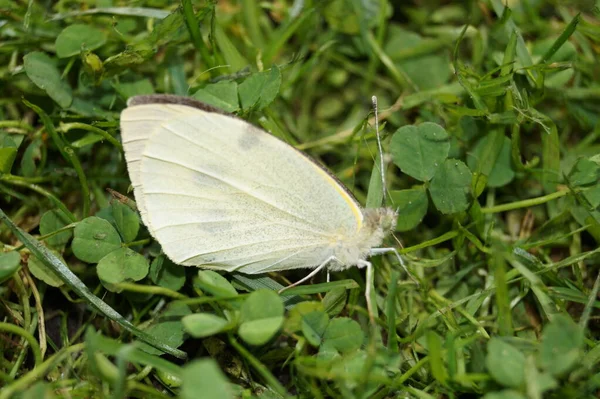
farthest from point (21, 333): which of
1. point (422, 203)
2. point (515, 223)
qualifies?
point (515, 223)

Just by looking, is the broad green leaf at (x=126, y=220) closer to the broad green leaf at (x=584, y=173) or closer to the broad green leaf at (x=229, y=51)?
the broad green leaf at (x=229, y=51)

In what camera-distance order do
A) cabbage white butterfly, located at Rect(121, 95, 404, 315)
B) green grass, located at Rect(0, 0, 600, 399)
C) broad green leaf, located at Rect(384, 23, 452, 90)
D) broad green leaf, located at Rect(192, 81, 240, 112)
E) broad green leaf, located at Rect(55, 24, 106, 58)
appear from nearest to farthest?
green grass, located at Rect(0, 0, 600, 399) < cabbage white butterfly, located at Rect(121, 95, 404, 315) < broad green leaf, located at Rect(192, 81, 240, 112) < broad green leaf, located at Rect(55, 24, 106, 58) < broad green leaf, located at Rect(384, 23, 452, 90)

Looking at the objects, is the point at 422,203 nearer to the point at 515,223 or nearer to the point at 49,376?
the point at 515,223

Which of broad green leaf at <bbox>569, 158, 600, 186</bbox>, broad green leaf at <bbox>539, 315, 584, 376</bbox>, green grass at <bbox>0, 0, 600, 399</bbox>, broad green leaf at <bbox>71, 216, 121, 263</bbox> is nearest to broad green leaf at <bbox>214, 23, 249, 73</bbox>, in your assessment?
green grass at <bbox>0, 0, 600, 399</bbox>

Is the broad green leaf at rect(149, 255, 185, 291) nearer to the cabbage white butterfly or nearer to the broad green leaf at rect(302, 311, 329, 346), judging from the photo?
the cabbage white butterfly

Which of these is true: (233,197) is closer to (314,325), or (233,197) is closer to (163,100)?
(163,100)

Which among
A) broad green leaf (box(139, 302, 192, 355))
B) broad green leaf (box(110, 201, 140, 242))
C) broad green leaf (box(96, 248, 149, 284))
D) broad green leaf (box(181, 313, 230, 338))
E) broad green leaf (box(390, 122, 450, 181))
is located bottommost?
broad green leaf (box(139, 302, 192, 355))
